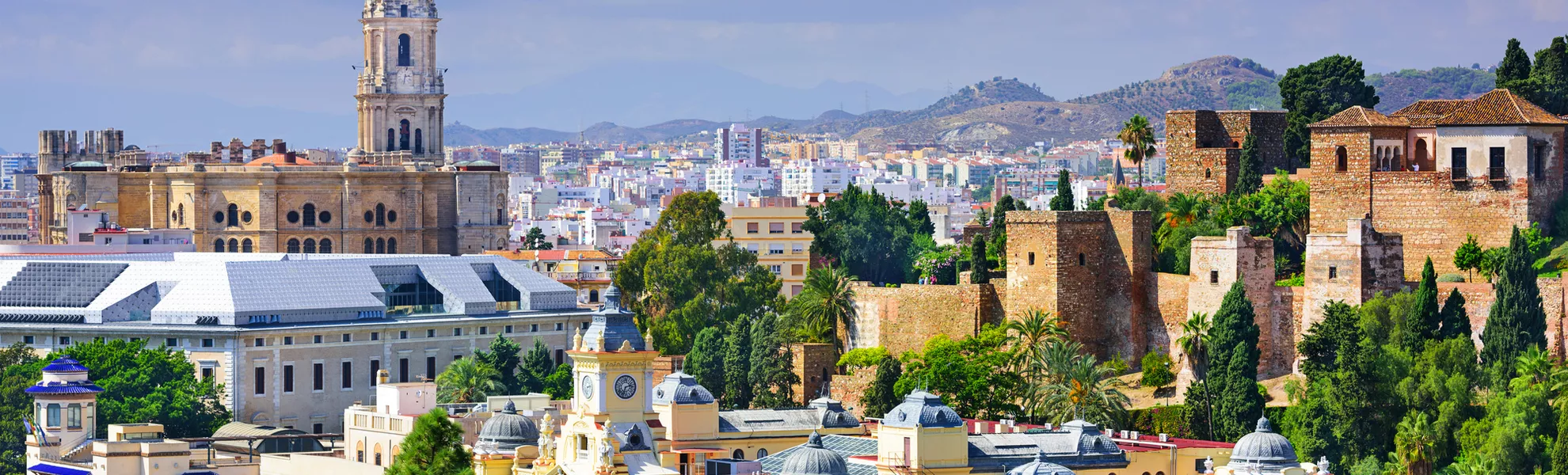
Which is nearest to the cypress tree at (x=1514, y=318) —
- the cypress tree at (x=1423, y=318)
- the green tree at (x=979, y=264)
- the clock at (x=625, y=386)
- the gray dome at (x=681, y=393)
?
the cypress tree at (x=1423, y=318)

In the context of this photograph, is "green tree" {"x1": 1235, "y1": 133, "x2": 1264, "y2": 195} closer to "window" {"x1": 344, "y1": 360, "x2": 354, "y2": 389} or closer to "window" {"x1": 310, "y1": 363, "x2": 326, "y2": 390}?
"window" {"x1": 344, "y1": 360, "x2": 354, "y2": 389}

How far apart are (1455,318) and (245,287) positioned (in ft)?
110

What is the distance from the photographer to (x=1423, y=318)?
206 feet

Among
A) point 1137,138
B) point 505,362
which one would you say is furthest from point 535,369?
point 1137,138

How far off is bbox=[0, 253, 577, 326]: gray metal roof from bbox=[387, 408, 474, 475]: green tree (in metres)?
25.6

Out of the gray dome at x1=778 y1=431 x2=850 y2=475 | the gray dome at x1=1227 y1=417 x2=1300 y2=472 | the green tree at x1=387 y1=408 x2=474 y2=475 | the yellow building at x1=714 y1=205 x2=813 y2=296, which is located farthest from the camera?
the yellow building at x1=714 y1=205 x2=813 y2=296

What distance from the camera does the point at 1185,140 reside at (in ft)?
254

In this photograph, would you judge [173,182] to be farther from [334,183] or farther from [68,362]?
Result: [68,362]

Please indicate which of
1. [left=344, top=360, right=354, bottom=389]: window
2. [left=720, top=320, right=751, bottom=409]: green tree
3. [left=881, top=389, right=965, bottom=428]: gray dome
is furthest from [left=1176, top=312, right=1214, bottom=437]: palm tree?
[left=344, top=360, right=354, bottom=389]: window

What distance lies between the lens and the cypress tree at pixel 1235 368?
62.9 m

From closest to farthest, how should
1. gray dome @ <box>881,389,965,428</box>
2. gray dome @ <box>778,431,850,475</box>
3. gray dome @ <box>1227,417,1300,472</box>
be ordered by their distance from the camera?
gray dome @ <box>778,431,850,475</box> → gray dome @ <box>1227,417,1300,472</box> → gray dome @ <box>881,389,965,428</box>

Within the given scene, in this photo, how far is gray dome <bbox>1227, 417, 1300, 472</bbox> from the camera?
52188mm

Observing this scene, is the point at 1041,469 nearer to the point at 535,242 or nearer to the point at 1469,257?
the point at 1469,257

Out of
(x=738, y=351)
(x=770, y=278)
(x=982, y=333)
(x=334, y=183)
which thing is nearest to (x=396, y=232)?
(x=334, y=183)
